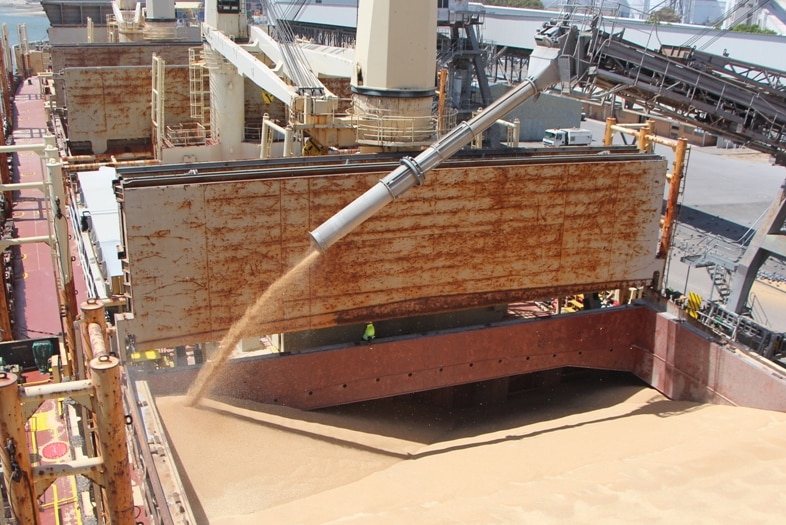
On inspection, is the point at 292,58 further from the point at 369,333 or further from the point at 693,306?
the point at 693,306

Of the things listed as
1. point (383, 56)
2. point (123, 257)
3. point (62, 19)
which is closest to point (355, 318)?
point (123, 257)

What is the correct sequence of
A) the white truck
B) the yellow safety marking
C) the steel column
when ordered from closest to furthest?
the steel column
the yellow safety marking
the white truck

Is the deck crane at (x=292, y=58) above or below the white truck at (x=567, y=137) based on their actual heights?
above


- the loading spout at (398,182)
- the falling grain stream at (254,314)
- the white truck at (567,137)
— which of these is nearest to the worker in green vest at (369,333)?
the falling grain stream at (254,314)

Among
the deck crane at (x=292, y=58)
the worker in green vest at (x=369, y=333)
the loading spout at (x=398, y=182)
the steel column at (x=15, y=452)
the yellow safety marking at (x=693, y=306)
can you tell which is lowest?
the worker in green vest at (x=369, y=333)

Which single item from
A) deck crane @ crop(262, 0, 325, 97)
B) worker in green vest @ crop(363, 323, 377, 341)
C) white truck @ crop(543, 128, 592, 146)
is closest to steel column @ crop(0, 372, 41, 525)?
worker in green vest @ crop(363, 323, 377, 341)

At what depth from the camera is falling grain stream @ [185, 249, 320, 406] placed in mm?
13828

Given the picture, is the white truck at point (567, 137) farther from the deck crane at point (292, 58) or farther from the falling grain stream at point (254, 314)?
the falling grain stream at point (254, 314)

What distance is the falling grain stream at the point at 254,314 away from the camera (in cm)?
1383

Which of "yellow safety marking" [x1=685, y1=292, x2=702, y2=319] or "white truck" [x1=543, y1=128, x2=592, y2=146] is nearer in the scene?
"yellow safety marking" [x1=685, y1=292, x2=702, y2=319]

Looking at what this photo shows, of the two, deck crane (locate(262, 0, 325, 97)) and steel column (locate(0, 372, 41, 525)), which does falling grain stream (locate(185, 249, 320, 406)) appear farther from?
deck crane (locate(262, 0, 325, 97))

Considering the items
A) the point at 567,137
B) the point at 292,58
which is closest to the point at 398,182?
the point at 292,58

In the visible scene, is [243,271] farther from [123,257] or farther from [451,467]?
[451,467]

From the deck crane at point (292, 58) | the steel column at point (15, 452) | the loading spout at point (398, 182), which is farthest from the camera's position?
the deck crane at point (292, 58)
